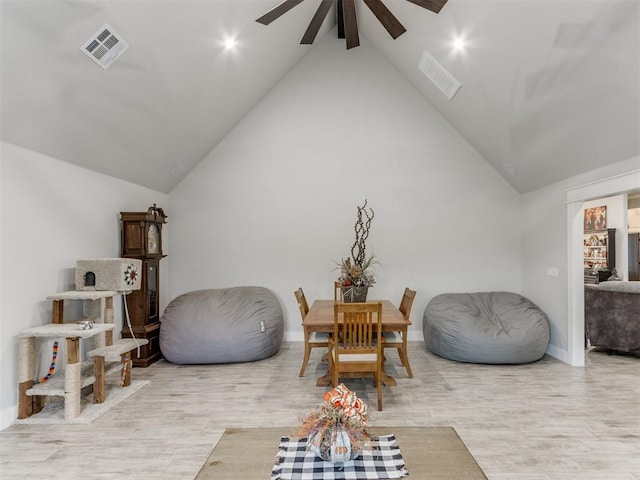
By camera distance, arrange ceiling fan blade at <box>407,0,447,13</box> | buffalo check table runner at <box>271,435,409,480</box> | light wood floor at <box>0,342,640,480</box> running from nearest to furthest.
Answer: buffalo check table runner at <box>271,435,409,480</box> < light wood floor at <box>0,342,640,480</box> < ceiling fan blade at <box>407,0,447,13</box>

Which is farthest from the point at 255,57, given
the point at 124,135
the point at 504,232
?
the point at 504,232

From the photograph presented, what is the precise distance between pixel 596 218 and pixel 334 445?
9.65m

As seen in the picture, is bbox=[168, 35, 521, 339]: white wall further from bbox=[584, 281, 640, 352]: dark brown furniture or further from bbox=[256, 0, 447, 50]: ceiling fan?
bbox=[256, 0, 447, 50]: ceiling fan

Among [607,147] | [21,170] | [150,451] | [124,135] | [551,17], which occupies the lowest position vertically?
[150,451]

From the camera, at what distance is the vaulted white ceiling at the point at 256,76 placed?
2.63m

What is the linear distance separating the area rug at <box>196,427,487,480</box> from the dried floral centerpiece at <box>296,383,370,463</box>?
0.23 meters

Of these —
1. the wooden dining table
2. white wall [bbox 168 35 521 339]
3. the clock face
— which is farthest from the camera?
white wall [bbox 168 35 521 339]

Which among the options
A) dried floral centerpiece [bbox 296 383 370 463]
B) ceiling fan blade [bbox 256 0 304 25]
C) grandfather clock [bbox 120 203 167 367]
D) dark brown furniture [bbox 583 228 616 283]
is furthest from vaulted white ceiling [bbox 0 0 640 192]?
dark brown furniture [bbox 583 228 616 283]

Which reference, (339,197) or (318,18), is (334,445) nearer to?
(318,18)

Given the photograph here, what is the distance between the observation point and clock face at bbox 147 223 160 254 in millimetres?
4527

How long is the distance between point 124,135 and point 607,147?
15.7 ft

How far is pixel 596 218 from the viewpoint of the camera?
28.4ft

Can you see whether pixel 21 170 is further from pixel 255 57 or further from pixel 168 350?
pixel 255 57

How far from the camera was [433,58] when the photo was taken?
4316 mm
